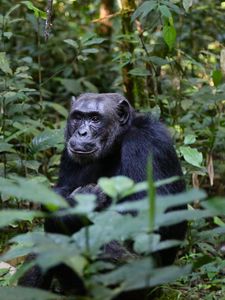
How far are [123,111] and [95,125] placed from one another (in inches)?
9.9

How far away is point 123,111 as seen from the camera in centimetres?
514

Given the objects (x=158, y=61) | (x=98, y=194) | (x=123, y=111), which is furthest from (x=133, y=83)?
(x=98, y=194)

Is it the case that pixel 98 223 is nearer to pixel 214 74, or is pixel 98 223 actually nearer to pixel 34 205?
pixel 214 74

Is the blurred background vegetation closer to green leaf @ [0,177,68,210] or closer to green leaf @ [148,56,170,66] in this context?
green leaf @ [148,56,170,66]

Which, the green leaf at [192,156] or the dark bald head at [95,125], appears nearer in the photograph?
the dark bald head at [95,125]

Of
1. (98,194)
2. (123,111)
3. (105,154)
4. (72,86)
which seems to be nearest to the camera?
(98,194)

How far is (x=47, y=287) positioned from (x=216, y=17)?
217 inches

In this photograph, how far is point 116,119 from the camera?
5.10 meters

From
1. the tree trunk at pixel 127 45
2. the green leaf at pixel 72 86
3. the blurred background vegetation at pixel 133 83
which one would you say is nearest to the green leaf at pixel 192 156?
the blurred background vegetation at pixel 133 83

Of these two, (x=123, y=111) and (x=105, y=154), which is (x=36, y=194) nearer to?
(x=105, y=154)

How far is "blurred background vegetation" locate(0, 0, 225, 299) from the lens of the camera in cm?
564

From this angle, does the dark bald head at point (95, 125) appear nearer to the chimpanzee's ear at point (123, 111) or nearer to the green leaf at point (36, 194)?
the chimpanzee's ear at point (123, 111)

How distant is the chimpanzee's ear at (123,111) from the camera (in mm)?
5121

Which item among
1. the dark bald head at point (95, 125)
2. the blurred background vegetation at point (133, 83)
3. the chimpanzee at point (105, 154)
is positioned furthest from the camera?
the blurred background vegetation at point (133, 83)
